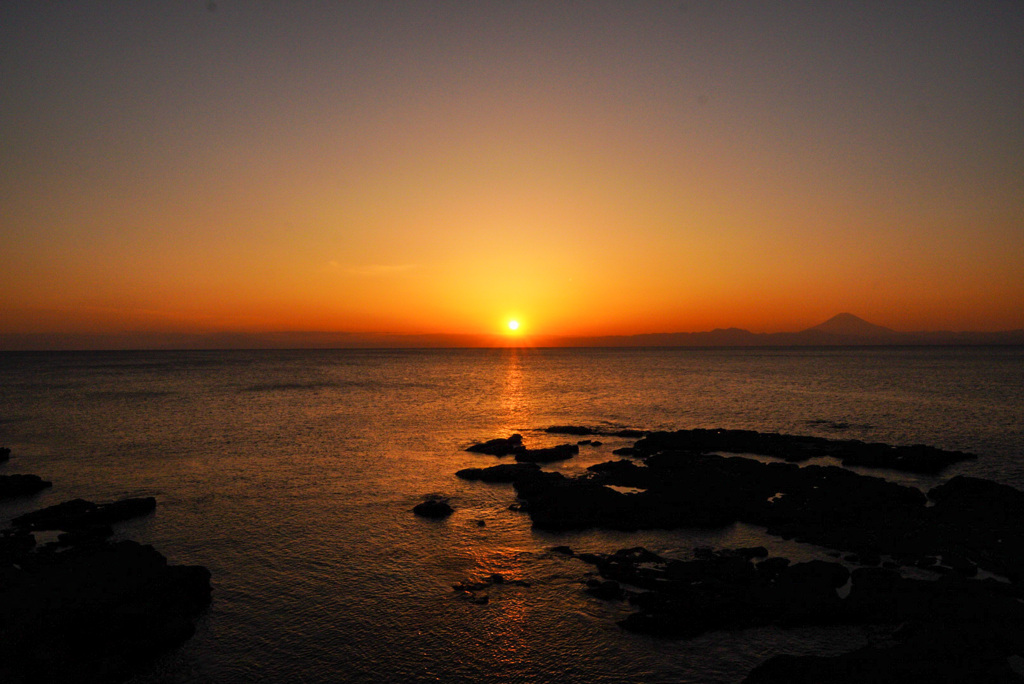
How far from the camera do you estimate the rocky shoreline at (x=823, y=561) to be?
14.5 m

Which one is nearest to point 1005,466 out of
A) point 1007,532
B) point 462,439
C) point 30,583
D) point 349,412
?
point 1007,532

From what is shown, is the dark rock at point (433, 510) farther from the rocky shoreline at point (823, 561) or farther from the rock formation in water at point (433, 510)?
the rocky shoreline at point (823, 561)

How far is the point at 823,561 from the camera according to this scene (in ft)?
71.3

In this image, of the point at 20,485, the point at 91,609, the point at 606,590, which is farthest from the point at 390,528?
the point at 20,485

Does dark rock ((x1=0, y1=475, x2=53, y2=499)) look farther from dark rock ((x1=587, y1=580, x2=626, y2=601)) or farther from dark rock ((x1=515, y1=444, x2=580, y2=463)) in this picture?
dark rock ((x1=587, y1=580, x2=626, y2=601))

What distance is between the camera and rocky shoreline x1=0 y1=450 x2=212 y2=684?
14758 millimetres

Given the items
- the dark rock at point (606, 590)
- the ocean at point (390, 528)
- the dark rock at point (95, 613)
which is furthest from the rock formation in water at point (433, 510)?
the dark rock at point (95, 613)

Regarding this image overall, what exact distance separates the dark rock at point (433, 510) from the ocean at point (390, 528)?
0.67 metres

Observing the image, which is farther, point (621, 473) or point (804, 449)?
point (804, 449)

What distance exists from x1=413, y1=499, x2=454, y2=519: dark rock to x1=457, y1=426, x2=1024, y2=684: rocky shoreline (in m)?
4.40

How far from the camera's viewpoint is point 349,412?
7800 cm

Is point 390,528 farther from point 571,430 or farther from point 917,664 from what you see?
point 571,430

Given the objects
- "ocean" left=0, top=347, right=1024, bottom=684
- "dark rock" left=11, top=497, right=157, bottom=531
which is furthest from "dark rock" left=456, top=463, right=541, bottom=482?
"dark rock" left=11, top=497, right=157, bottom=531

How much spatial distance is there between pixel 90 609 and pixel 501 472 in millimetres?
24944
